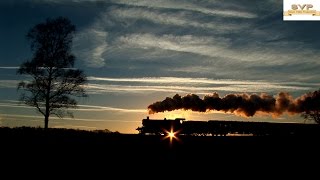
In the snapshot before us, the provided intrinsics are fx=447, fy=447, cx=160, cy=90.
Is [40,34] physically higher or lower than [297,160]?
higher

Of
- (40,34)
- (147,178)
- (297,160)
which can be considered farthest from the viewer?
(40,34)

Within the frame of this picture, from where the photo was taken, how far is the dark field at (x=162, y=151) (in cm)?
1762

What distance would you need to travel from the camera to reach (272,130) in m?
44.1

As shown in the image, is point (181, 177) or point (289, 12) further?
point (289, 12)

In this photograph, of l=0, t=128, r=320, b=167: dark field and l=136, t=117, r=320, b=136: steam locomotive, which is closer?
l=0, t=128, r=320, b=167: dark field

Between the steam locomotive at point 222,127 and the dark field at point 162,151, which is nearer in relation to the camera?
the dark field at point 162,151

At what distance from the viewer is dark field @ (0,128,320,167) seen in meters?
17.6

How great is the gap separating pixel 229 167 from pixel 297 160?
3.18 metres

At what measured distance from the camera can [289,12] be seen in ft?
81.9

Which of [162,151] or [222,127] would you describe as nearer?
[162,151]

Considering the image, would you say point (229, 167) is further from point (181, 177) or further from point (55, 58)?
point (55, 58)

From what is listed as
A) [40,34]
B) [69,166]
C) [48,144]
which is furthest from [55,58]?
[69,166]

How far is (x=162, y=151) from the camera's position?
62.6ft

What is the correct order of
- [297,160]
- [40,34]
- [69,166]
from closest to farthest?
[69,166] < [297,160] < [40,34]
